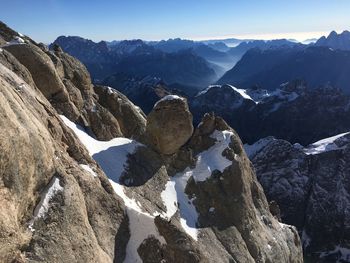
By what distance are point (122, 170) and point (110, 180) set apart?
2834mm

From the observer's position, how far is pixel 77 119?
53250mm

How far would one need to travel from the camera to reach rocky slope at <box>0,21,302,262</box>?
1162 inches

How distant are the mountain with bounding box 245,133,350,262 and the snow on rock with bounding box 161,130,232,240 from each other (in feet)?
278

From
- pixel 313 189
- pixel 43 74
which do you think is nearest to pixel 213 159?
pixel 43 74

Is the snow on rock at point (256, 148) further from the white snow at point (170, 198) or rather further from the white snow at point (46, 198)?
the white snow at point (46, 198)

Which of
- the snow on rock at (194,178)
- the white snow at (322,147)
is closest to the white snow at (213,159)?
the snow on rock at (194,178)

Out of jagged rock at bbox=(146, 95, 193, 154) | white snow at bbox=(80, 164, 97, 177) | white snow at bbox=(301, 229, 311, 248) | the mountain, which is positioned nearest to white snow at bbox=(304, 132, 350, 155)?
the mountain

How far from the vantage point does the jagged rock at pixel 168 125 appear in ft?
186

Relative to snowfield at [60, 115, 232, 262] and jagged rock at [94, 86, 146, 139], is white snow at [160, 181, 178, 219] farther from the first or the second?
jagged rock at [94, 86, 146, 139]

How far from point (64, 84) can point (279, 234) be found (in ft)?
113

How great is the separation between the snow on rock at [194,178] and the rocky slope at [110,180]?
15 cm

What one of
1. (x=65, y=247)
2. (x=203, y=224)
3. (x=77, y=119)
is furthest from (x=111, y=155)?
(x=65, y=247)

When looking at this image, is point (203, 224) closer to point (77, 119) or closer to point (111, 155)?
point (111, 155)

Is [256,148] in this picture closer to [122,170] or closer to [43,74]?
[122,170]
